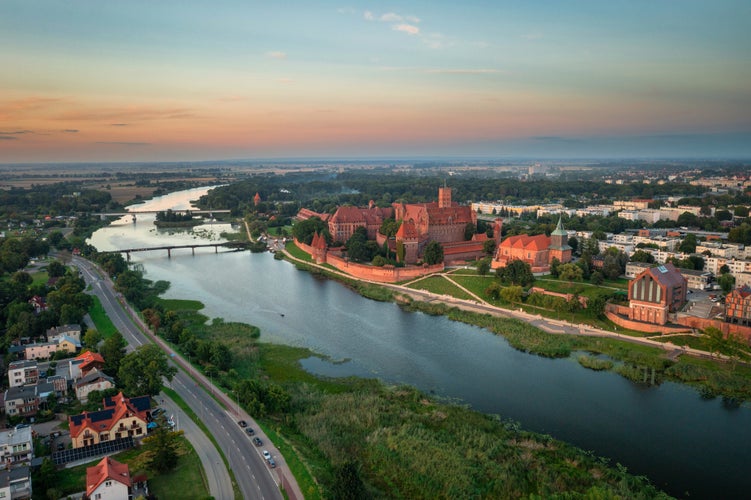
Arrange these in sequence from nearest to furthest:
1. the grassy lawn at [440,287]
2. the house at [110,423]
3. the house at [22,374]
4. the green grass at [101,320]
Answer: the house at [110,423]
the house at [22,374]
the green grass at [101,320]
the grassy lawn at [440,287]

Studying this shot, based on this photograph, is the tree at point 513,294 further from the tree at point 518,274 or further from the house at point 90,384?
the house at point 90,384

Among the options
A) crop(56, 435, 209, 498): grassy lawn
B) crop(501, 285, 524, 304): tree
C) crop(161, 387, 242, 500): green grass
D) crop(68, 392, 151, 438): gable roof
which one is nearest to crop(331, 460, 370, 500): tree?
crop(161, 387, 242, 500): green grass

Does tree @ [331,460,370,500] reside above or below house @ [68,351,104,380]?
below

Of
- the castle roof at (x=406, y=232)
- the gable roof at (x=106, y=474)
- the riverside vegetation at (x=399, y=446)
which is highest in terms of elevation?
the castle roof at (x=406, y=232)

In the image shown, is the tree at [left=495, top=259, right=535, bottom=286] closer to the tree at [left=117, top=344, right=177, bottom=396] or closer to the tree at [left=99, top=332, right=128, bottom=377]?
the tree at [left=117, top=344, right=177, bottom=396]

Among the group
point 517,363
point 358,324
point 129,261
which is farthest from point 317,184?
point 517,363

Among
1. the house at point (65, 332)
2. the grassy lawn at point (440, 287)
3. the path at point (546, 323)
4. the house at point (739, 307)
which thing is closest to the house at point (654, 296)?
the path at point (546, 323)
